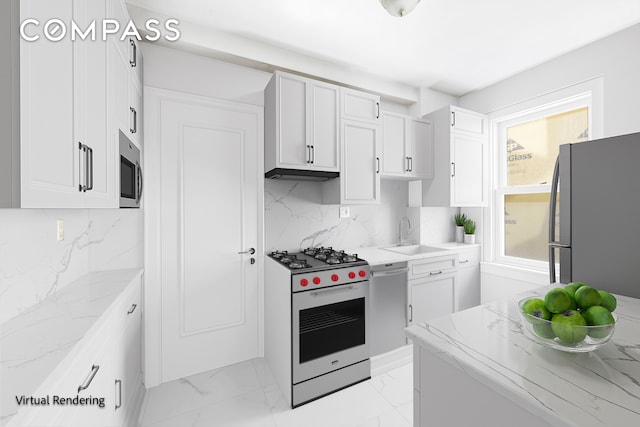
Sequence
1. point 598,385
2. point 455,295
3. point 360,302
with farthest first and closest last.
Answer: point 455,295 → point 360,302 → point 598,385

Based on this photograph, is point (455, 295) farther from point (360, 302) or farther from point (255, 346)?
point (255, 346)

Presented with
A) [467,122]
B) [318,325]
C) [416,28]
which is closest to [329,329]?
[318,325]

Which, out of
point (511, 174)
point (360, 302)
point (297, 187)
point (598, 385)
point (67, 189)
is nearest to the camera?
point (598, 385)

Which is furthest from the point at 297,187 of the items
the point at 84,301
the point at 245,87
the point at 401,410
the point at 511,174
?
the point at 511,174

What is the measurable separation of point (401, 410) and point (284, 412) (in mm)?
793

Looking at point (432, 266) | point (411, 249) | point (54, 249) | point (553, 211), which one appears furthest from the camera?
point (411, 249)

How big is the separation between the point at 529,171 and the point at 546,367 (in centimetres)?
306

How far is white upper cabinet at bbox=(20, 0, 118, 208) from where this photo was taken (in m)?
0.78

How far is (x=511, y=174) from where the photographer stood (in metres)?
3.18

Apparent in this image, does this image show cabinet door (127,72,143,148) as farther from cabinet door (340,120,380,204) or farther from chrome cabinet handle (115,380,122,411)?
cabinet door (340,120,380,204)

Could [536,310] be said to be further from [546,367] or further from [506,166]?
[506,166]

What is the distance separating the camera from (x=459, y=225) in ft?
11.4

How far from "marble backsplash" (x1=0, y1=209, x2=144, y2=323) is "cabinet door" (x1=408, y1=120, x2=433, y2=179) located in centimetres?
266

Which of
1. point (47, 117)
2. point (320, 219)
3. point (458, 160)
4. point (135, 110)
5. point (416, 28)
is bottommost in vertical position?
point (320, 219)
